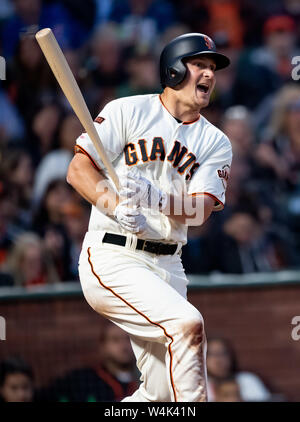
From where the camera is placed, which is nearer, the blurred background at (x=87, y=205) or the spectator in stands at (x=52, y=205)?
the blurred background at (x=87, y=205)

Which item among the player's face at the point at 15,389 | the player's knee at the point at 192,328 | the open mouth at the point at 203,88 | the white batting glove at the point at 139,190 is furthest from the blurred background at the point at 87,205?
the player's knee at the point at 192,328

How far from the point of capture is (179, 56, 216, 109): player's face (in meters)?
4.27

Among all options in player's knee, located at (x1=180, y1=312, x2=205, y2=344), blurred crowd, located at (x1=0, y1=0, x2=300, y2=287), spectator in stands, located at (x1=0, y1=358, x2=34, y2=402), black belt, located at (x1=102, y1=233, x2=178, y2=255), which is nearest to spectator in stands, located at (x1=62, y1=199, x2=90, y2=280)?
blurred crowd, located at (x1=0, y1=0, x2=300, y2=287)

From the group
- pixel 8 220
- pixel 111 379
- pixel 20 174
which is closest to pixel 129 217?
pixel 111 379

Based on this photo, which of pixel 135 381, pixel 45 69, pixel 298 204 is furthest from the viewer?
pixel 45 69

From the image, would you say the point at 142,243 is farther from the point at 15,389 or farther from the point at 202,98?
the point at 15,389

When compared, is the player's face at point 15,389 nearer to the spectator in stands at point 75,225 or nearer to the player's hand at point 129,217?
the spectator in stands at point 75,225

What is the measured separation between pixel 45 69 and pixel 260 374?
3557mm

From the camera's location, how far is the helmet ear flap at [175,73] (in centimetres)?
423

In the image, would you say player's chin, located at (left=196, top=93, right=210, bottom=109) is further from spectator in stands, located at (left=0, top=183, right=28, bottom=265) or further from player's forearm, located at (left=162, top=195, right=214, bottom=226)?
spectator in stands, located at (left=0, top=183, right=28, bottom=265)

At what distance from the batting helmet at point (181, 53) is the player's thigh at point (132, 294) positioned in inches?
37.4

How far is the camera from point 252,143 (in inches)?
307

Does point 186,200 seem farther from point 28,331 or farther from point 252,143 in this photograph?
point 252,143
